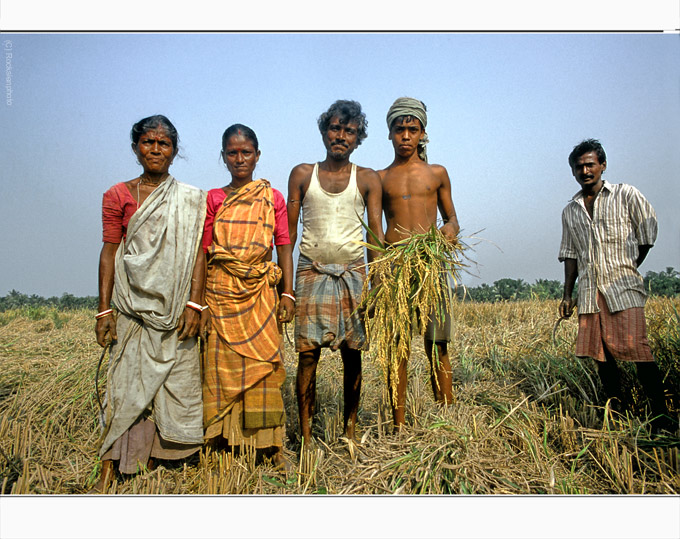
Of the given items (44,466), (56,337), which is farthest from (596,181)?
(56,337)

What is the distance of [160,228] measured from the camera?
128 inches

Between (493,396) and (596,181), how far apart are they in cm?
194

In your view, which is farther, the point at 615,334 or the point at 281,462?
the point at 615,334

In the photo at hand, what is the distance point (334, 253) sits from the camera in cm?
361

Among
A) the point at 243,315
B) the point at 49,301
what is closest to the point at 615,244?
the point at 243,315

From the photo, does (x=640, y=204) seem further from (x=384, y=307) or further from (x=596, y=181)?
(x=384, y=307)

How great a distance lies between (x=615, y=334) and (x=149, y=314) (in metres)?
3.26

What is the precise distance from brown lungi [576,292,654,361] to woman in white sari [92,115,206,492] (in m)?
2.85

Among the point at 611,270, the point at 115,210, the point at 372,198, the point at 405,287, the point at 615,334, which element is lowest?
the point at 615,334

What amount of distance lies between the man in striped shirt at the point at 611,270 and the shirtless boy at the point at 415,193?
1.04 metres

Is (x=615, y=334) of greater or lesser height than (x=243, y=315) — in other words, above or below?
below

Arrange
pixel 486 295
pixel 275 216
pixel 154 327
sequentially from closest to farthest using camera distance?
pixel 154 327 < pixel 275 216 < pixel 486 295

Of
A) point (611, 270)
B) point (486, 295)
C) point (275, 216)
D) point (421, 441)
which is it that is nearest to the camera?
point (421, 441)

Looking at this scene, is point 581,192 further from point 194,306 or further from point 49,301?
point 49,301
